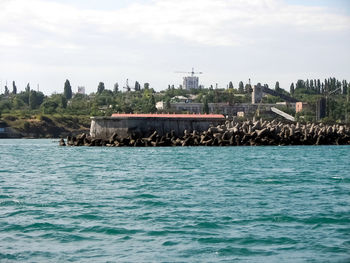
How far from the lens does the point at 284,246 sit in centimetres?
1449

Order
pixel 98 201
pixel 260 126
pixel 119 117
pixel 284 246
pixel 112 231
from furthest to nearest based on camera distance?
pixel 260 126
pixel 119 117
pixel 98 201
pixel 112 231
pixel 284 246

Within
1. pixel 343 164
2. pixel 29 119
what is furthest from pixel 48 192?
pixel 29 119

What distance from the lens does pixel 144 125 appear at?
6400 centimetres

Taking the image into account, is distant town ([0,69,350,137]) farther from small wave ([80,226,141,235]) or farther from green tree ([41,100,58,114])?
small wave ([80,226,141,235])

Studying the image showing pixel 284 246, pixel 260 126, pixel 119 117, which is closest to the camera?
pixel 284 246

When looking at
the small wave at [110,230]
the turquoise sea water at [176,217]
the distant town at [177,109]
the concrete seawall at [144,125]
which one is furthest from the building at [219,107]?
the small wave at [110,230]

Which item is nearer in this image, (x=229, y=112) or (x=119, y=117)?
(x=119, y=117)

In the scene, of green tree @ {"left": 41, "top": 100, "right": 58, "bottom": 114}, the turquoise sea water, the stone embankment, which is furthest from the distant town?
the turquoise sea water

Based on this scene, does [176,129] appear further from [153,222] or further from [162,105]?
[162,105]

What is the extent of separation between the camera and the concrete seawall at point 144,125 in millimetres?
63750

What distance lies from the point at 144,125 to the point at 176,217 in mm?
46288

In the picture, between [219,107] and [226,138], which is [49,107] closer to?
[219,107]

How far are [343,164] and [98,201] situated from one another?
21133 mm

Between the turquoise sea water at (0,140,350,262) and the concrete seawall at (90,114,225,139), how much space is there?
3288 cm
